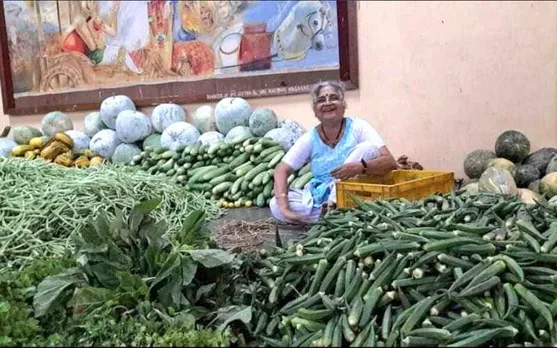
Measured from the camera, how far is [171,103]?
23.3 ft

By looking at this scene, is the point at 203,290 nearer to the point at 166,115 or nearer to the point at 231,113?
the point at 231,113

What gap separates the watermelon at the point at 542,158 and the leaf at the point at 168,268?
3.94 meters

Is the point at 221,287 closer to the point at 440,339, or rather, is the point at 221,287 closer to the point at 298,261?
the point at 298,261

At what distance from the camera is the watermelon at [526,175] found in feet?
17.3

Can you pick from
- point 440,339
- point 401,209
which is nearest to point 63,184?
point 401,209

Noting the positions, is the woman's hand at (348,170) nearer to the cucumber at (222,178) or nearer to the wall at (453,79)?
the wall at (453,79)

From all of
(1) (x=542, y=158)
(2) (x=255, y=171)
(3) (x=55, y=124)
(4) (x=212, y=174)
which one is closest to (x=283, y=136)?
(2) (x=255, y=171)

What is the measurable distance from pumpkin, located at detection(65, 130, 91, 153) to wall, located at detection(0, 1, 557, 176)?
3254mm

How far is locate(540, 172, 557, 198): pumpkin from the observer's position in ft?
16.0

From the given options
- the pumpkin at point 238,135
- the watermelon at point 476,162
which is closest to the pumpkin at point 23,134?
the pumpkin at point 238,135

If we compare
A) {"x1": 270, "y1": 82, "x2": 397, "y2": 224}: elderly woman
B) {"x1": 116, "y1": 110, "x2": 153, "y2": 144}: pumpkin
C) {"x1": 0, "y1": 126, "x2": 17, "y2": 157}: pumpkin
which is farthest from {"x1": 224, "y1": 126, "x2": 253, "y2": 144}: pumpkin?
{"x1": 0, "y1": 126, "x2": 17, "y2": 157}: pumpkin

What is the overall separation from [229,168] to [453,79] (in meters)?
2.38

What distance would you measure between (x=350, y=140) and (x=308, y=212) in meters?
0.65

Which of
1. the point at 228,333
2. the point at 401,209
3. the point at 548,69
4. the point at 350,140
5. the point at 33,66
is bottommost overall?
the point at 228,333
